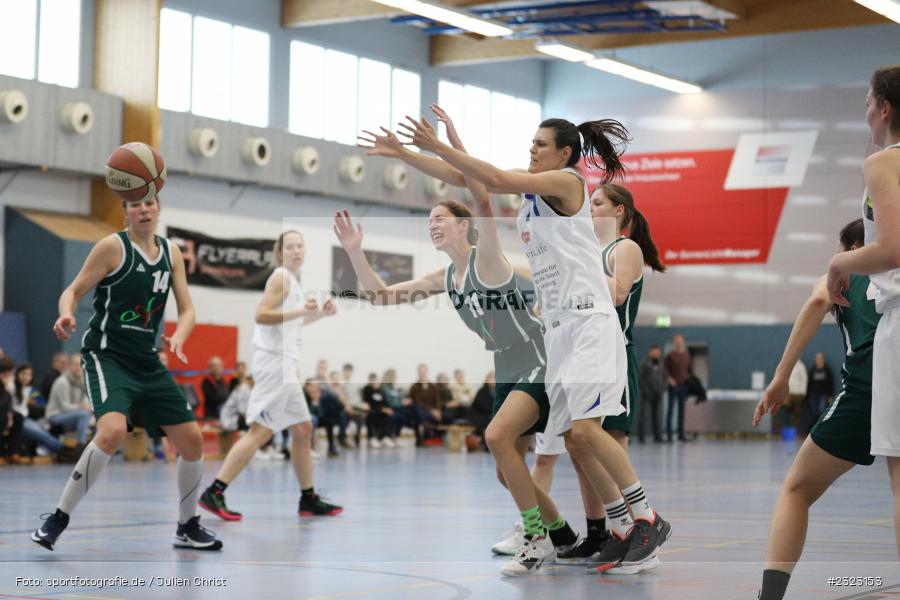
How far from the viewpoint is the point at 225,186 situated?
76.5 ft

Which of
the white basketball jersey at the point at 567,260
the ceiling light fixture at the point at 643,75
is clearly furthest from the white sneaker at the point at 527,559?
the ceiling light fixture at the point at 643,75

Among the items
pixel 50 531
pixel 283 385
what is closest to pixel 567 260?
pixel 50 531

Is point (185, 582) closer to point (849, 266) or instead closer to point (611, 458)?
point (611, 458)

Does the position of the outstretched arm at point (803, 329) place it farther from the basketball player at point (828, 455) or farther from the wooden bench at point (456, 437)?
the wooden bench at point (456, 437)

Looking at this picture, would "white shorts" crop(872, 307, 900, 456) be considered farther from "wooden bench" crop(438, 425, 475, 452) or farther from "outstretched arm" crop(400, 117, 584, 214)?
"wooden bench" crop(438, 425, 475, 452)

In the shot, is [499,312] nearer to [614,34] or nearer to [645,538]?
[645,538]

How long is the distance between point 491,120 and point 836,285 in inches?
1013

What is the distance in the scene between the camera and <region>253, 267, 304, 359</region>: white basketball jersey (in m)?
8.71

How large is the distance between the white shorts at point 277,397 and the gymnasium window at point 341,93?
16135 millimetres

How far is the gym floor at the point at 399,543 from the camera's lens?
496 cm

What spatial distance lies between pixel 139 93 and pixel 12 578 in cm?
1628

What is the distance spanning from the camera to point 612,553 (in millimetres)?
5582

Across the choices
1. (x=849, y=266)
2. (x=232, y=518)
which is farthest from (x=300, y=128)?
(x=849, y=266)

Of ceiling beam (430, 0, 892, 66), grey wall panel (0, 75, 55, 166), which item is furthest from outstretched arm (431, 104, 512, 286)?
ceiling beam (430, 0, 892, 66)
